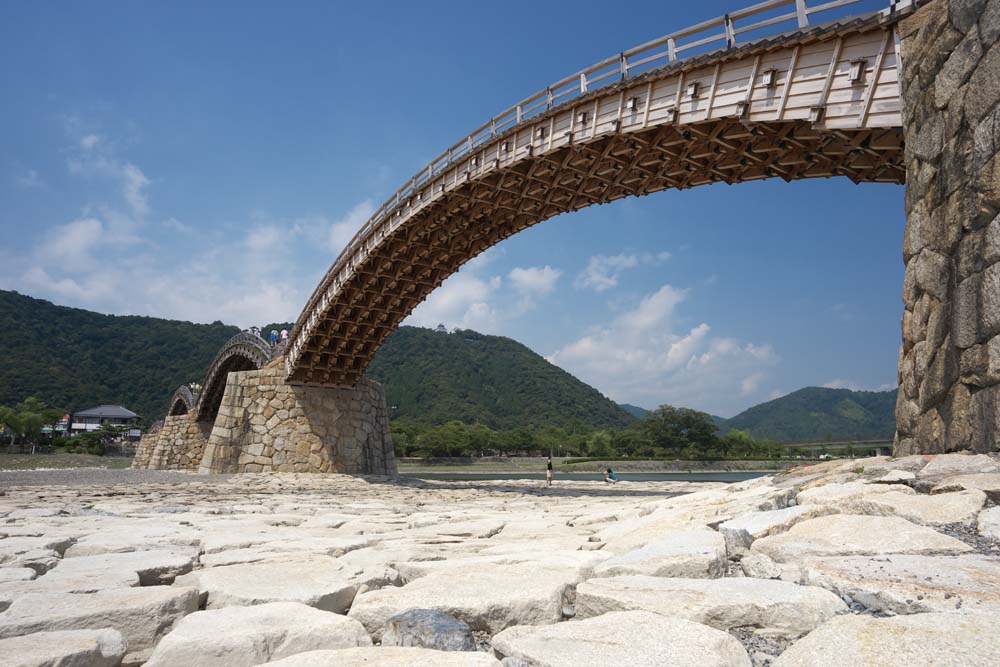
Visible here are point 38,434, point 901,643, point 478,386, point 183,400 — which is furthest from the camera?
point 478,386

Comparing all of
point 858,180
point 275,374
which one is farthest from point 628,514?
point 275,374

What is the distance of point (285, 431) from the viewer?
832 inches

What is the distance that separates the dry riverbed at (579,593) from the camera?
158 cm

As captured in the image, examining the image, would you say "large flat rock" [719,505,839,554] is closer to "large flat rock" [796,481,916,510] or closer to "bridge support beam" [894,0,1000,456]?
"large flat rock" [796,481,916,510]

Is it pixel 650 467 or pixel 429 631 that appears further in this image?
pixel 650 467

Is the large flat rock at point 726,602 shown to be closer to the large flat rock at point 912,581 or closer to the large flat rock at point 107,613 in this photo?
the large flat rock at point 912,581

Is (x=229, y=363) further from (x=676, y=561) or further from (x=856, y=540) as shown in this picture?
(x=856, y=540)

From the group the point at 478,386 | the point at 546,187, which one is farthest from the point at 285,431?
the point at 478,386

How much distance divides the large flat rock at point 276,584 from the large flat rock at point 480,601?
137 millimetres

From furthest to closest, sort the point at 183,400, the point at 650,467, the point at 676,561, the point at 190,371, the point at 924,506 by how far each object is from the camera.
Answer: the point at 190,371 → the point at 650,467 → the point at 183,400 → the point at 924,506 → the point at 676,561

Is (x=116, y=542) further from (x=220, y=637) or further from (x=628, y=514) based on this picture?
(x=628, y=514)

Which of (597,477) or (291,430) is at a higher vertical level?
(291,430)

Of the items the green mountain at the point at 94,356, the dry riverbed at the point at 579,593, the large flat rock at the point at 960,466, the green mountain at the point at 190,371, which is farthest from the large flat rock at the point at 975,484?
the green mountain at the point at 94,356

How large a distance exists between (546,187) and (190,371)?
78.6 meters
